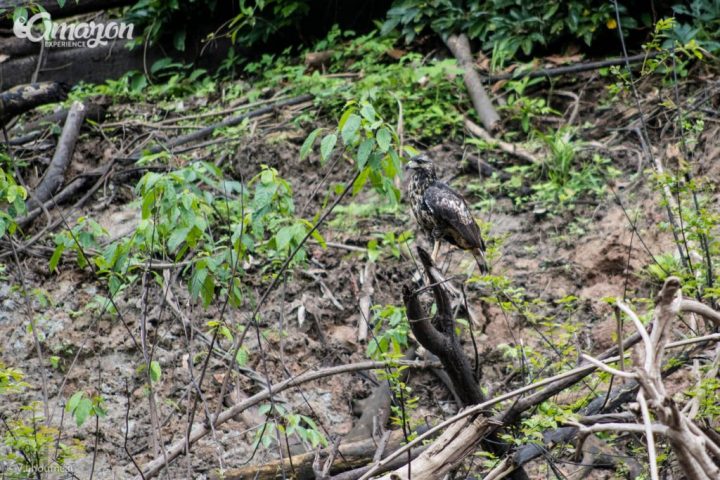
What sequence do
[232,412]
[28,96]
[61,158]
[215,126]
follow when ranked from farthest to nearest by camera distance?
[215,126] → [61,158] → [28,96] → [232,412]

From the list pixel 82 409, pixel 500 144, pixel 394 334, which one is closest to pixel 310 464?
pixel 394 334

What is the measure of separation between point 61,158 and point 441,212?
434cm

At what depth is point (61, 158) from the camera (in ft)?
26.6

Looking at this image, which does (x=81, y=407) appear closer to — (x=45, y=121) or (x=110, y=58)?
(x=45, y=121)

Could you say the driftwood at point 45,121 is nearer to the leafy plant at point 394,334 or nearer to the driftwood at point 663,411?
the leafy plant at point 394,334

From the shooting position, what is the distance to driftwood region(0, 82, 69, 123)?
17.9 ft

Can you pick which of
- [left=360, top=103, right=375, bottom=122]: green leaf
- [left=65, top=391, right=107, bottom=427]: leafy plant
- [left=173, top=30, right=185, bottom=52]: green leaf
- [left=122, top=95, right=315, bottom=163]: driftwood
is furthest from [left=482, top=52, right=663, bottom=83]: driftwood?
[left=65, top=391, right=107, bottom=427]: leafy plant

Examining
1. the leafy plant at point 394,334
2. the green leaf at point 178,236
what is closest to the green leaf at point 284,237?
the green leaf at point 178,236

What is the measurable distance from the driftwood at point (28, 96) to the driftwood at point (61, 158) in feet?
6.67

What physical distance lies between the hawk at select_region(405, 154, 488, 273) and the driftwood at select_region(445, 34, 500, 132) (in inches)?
89.7

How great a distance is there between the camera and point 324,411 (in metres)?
5.95

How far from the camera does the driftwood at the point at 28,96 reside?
5461 mm

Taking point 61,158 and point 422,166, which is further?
point 61,158

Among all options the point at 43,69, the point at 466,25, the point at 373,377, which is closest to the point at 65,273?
the point at 373,377
